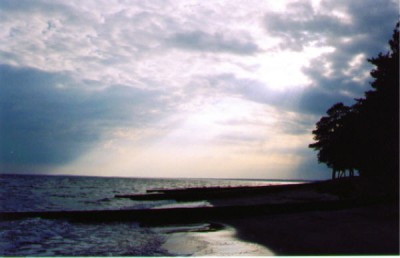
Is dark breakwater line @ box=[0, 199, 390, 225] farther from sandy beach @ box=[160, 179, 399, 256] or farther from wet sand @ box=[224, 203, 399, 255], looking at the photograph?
sandy beach @ box=[160, 179, 399, 256]

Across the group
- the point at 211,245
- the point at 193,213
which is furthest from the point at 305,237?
the point at 193,213

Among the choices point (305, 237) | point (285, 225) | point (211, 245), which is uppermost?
point (305, 237)

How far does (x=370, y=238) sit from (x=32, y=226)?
17.0 metres

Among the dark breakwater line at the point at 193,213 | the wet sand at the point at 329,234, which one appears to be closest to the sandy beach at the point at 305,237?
the wet sand at the point at 329,234

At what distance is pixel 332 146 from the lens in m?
53.4

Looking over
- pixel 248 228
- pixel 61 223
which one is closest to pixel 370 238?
pixel 248 228

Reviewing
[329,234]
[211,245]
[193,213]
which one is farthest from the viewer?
[193,213]

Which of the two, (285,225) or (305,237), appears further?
(285,225)

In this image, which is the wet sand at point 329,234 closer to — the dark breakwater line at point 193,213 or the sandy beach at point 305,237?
the sandy beach at point 305,237

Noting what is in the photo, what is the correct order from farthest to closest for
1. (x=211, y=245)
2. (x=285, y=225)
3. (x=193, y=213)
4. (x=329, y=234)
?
(x=193, y=213), (x=285, y=225), (x=329, y=234), (x=211, y=245)

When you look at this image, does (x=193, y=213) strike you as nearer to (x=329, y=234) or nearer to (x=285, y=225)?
(x=285, y=225)

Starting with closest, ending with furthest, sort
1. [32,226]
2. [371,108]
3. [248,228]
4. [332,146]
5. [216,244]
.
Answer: [216,244], [248,228], [32,226], [371,108], [332,146]

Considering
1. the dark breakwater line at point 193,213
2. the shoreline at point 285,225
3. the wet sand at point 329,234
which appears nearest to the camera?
the wet sand at point 329,234

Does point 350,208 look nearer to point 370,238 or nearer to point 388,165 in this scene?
point 370,238
